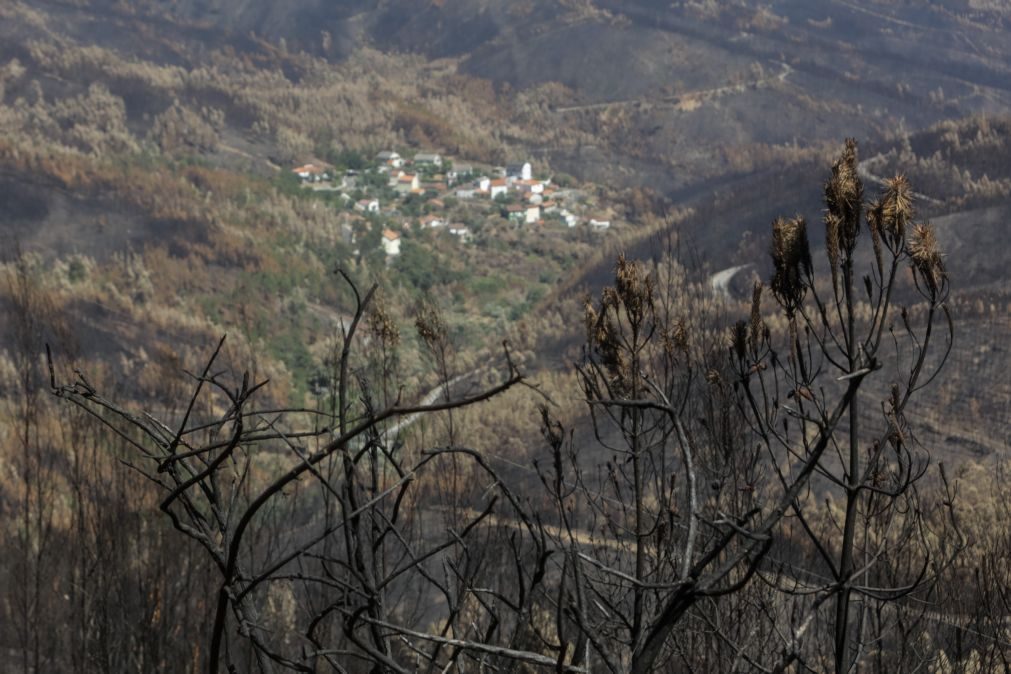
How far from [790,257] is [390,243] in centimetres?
3258

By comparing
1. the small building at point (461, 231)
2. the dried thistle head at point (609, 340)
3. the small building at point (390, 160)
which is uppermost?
the small building at point (390, 160)

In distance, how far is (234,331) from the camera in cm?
2536

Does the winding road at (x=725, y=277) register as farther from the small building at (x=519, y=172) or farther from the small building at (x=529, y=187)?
the small building at (x=519, y=172)

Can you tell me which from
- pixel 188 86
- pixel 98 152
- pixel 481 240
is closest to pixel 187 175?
pixel 98 152

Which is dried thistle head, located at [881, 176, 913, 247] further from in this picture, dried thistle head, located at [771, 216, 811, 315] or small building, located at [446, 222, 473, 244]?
small building, located at [446, 222, 473, 244]

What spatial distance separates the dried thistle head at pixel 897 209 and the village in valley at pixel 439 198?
31.7 meters

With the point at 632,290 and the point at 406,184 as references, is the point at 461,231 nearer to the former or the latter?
the point at 406,184

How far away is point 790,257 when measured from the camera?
318 cm

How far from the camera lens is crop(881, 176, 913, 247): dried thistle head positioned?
3.14 meters

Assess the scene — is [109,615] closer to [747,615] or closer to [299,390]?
[747,615]

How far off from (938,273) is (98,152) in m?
41.0

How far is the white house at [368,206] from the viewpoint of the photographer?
39.2 m

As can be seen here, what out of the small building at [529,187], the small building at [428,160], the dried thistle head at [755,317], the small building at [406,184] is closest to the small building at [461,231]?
the small building at [406,184]

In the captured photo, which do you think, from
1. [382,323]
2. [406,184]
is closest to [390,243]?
[406,184]
